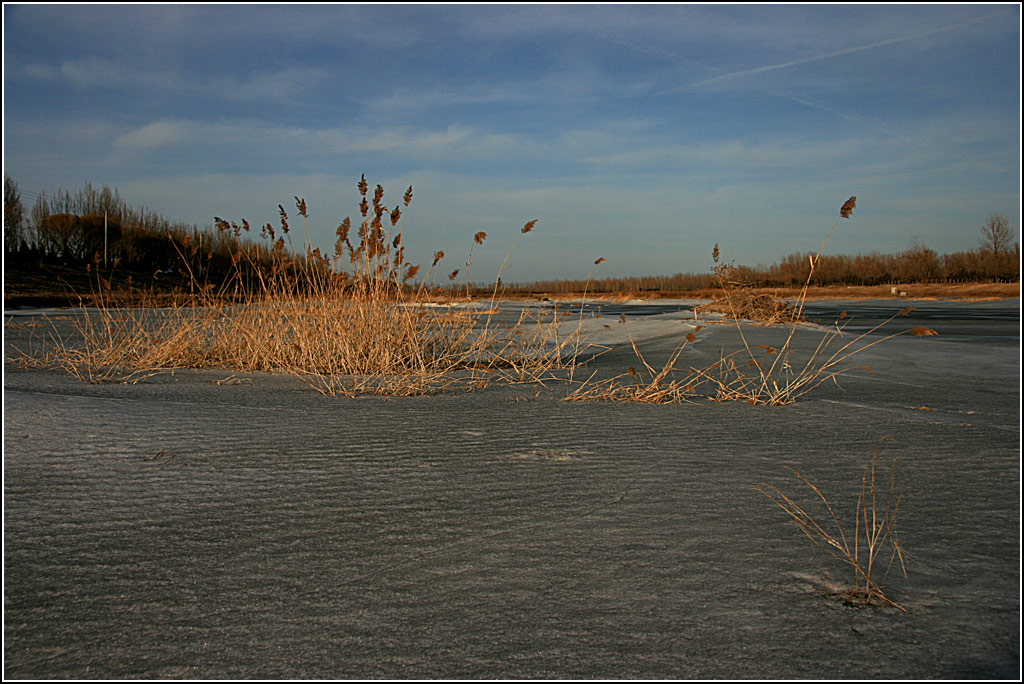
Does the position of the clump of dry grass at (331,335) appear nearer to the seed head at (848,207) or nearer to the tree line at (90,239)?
the seed head at (848,207)

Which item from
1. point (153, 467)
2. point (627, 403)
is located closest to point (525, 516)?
point (153, 467)

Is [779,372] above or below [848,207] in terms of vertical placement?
below

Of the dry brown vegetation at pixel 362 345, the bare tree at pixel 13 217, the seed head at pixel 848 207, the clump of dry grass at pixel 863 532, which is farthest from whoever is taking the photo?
the bare tree at pixel 13 217

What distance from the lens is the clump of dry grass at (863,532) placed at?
120 centimetres

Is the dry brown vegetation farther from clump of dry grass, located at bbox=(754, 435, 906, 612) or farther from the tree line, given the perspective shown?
the tree line

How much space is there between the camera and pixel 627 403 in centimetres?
289

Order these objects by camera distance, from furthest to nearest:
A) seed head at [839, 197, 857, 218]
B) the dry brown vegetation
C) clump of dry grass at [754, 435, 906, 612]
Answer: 1. the dry brown vegetation
2. seed head at [839, 197, 857, 218]
3. clump of dry grass at [754, 435, 906, 612]

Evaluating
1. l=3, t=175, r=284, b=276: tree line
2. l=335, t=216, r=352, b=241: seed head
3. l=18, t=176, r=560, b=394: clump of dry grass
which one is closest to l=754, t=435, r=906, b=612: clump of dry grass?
l=18, t=176, r=560, b=394: clump of dry grass

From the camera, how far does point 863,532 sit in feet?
4.79

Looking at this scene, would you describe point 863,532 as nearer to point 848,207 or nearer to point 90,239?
point 848,207

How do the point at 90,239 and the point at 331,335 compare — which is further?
the point at 90,239

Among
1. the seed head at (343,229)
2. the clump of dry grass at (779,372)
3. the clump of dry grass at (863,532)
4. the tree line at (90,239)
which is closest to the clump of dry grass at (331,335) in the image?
the seed head at (343,229)

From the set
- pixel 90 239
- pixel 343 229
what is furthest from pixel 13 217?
pixel 343 229

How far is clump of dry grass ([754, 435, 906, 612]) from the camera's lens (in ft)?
3.94
